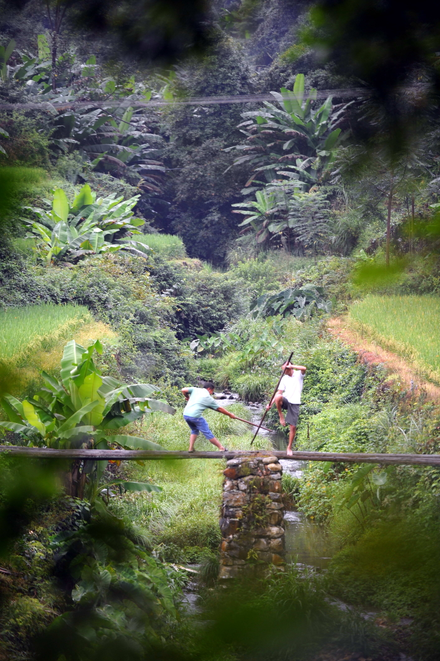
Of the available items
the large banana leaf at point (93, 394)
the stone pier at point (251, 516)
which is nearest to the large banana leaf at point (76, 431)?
the large banana leaf at point (93, 394)

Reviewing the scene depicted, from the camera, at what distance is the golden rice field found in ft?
21.0

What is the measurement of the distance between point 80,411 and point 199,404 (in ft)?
3.13

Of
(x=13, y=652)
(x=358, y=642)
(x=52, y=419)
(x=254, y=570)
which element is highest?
(x=358, y=642)

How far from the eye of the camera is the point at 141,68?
1017mm

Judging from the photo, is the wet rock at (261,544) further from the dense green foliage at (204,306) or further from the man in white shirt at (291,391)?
the man in white shirt at (291,391)

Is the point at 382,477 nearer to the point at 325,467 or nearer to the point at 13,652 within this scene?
the point at 325,467

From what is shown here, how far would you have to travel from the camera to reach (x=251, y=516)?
15.9ft

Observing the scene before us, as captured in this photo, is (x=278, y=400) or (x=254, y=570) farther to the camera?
(x=254, y=570)

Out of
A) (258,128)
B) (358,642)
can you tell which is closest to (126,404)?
(358,642)

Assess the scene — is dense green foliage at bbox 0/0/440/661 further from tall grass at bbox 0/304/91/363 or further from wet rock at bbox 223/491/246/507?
wet rock at bbox 223/491/246/507

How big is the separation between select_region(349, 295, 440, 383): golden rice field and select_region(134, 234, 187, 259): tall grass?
7.42 metres

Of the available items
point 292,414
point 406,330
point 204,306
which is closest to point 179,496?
point 292,414

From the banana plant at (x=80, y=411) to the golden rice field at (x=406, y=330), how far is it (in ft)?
9.92

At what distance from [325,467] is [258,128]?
10.4 metres
